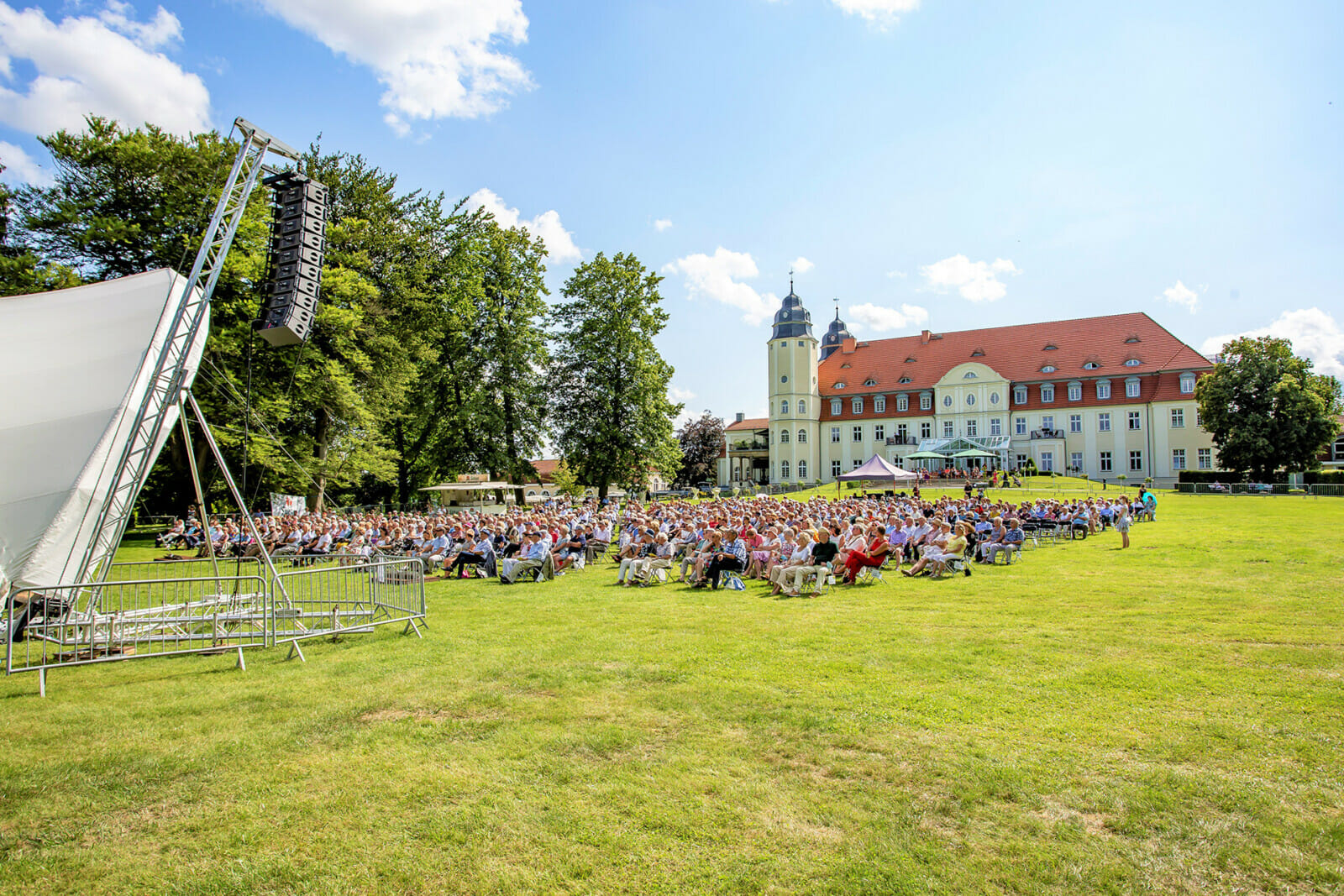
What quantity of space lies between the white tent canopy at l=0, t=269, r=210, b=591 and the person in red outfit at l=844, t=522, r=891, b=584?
10.7m

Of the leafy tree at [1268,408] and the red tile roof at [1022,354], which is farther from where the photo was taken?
the red tile roof at [1022,354]

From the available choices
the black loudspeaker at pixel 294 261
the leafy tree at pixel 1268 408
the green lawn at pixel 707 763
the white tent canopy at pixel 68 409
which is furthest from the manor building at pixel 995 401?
the white tent canopy at pixel 68 409

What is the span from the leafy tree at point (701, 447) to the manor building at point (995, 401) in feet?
20.8

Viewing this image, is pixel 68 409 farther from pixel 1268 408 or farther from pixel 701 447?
pixel 701 447

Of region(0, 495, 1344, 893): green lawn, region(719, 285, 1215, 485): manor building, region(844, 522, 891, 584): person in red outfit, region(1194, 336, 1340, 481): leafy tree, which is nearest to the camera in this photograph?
region(0, 495, 1344, 893): green lawn

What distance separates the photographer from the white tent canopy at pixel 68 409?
8125mm

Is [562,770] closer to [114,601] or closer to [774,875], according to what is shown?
[774,875]

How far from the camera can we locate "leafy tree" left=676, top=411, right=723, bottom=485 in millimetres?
73375

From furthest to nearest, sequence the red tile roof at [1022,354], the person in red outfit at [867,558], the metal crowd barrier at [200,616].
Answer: the red tile roof at [1022,354] → the person in red outfit at [867,558] → the metal crowd barrier at [200,616]

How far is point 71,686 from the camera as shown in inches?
→ 280

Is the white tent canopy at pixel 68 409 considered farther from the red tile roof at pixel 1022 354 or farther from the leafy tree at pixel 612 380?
the red tile roof at pixel 1022 354

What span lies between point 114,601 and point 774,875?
1039 centimetres

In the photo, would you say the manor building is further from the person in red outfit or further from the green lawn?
the green lawn

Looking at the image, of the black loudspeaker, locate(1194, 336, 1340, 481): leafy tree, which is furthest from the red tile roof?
the black loudspeaker
